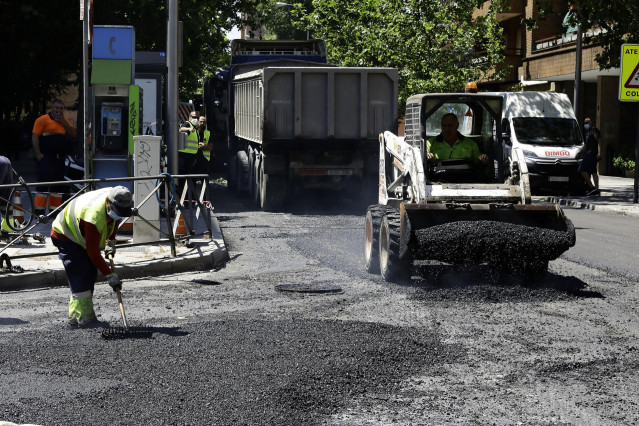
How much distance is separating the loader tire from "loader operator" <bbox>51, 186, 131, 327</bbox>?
117 inches

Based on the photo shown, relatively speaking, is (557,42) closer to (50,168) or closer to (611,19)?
(611,19)

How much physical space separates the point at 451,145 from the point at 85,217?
451cm

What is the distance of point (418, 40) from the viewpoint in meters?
31.2

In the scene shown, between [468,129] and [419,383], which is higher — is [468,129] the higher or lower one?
the higher one

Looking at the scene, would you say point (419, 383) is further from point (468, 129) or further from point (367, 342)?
point (468, 129)

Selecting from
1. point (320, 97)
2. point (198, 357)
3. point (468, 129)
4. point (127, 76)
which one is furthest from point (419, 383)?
point (320, 97)

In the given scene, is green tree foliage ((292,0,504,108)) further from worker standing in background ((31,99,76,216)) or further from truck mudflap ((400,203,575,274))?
truck mudflap ((400,203,575,274))

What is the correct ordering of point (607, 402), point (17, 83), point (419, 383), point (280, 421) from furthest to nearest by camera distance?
point (17, 83), point (419, 383), point (607, 402), point (280, 421)

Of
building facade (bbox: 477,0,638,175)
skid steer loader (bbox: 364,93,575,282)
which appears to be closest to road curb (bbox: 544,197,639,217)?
skid steer loader (bbox: 364,93,575,282)

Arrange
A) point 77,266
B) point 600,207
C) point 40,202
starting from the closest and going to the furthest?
point 77,266 → point 40,202 → point 600,207

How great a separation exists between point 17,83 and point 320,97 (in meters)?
11.8

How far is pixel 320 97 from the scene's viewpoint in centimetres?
1788

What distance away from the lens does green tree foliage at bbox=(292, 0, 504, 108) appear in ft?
102

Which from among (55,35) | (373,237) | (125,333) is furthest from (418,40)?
(125,333)
